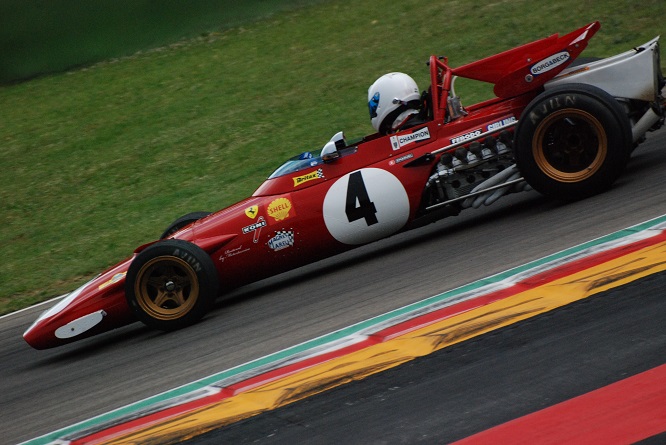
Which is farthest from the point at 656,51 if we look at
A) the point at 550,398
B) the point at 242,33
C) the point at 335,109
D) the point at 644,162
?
the point at 242,33

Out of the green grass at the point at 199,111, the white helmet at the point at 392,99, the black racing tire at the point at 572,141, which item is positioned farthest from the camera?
the green grass at the point at 199,111

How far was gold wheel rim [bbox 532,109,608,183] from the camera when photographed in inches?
260

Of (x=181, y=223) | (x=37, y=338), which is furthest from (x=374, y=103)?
(x=37, y=338)

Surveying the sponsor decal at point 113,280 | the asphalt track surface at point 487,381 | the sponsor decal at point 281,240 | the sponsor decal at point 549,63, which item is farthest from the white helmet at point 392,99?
the asphalt track surface at point 487,381

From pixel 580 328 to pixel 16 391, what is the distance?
383cm

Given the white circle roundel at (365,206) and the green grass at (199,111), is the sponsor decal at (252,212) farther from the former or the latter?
the green grass at (199,111)

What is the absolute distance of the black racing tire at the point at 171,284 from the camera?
260 inches

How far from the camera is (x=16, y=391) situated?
6.16m

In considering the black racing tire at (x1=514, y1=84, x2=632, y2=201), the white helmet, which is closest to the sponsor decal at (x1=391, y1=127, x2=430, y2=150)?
the white helmet

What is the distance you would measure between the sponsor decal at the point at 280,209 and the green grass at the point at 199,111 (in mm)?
2837

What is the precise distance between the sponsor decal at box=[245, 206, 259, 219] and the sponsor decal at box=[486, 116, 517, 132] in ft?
6.26

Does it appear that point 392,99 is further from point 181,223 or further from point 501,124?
point 181,223

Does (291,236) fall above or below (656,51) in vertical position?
below

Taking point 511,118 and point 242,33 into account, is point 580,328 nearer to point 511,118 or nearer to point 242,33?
point 511,118
